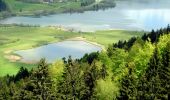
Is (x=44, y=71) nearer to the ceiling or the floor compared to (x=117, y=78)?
nearer to the ceiling

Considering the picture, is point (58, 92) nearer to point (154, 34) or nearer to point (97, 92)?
point (97, 92)

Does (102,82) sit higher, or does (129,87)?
(129,87)

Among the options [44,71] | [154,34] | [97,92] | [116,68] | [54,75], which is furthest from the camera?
[154,34]

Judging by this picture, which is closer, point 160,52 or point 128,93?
point 128,93

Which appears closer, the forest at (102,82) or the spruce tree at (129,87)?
the forest at (102,82)

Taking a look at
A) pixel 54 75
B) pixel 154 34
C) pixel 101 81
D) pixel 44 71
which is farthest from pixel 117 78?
pixel 154 34

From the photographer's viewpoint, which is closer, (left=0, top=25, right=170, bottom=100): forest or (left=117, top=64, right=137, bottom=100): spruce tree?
(left=0, top=25, right=170, bottom=100): forest

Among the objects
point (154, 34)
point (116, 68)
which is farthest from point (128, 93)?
point (154, 34)

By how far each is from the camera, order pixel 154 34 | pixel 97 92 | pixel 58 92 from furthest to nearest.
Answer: pixel 154 34 → pixel 97 92 → pixel 58 92

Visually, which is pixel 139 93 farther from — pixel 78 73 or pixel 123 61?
pixel 123 61

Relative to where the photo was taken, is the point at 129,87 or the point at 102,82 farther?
the point at 102,82
